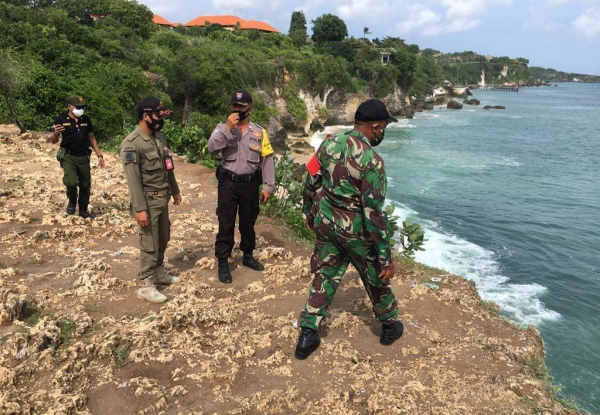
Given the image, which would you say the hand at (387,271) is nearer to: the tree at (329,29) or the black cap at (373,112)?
the black cap at (373,112)

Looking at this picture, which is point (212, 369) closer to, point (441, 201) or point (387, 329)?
point (387, 329)

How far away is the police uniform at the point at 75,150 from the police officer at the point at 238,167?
3.11 metres

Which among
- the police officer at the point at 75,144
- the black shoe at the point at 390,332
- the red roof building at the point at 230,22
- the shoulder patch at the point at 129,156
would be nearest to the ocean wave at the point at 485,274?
the black shoe at the point at 390,332

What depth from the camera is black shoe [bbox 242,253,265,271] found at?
5.41 metres

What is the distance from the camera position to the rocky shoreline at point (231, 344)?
3.16 m

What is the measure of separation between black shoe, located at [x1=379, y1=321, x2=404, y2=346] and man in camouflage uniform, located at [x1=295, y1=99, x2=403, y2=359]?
15 cm

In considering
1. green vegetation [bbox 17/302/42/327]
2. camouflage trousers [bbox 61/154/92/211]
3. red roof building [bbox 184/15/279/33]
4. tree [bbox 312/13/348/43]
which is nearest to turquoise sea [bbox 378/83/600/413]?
green vegetation [bbox 17/302/42/327]

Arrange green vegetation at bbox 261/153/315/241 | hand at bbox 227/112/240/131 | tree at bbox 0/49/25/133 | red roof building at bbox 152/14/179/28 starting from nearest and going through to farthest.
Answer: hand at bbox 227/112/240/131
green vegetation at bbox 261/153/315/241
tree at bbox 0/49/25/133
red roof building at bbox 152/14/179/28

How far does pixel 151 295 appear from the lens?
14.6 feet

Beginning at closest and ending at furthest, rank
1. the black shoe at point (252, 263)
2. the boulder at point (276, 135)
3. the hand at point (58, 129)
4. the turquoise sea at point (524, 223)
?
the black shoe at point (252, 263) < the hand at point (58, 129) < the turquoise sea at point (524, 223) < the boulder at point (276, 135)

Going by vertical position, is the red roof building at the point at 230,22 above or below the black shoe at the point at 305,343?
above

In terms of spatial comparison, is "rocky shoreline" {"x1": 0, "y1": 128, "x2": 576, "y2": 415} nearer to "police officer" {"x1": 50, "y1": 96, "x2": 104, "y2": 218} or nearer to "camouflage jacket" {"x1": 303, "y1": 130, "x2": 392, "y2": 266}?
"police officer" {"x1": 50, "y1": 96, "x2": 104, "y2": 218}

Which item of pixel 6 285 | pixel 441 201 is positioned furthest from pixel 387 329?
pixel 441 201

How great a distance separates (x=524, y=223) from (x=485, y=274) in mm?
7137
